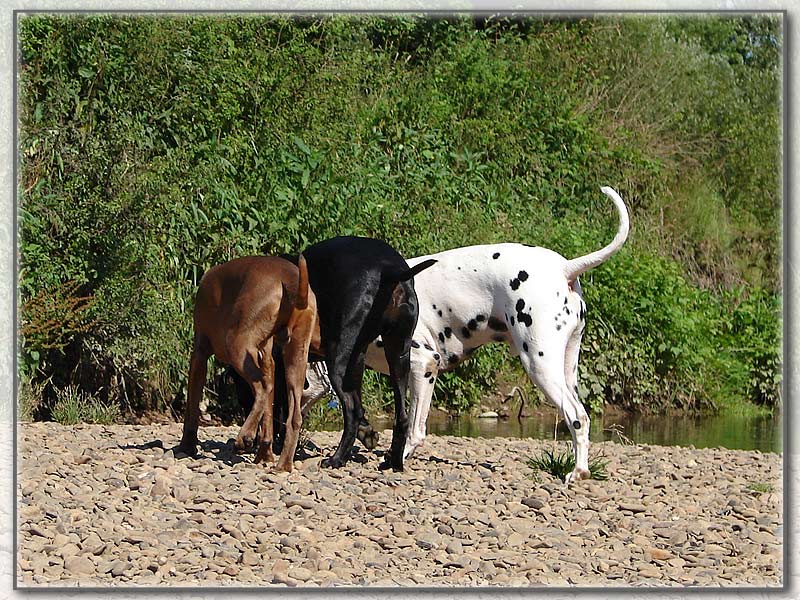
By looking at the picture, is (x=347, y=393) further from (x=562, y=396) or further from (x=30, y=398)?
(x=30, y=398)

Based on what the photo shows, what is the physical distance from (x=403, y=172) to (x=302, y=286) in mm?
7118

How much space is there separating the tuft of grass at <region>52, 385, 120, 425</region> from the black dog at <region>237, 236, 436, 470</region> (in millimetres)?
3604

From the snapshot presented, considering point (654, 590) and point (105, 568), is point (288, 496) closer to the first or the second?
point (105, 568)

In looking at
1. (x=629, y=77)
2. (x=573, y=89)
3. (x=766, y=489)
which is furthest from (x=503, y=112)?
(x=766, y=489)

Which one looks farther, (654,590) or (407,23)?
(407,23)

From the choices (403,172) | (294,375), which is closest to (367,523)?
(294,375)

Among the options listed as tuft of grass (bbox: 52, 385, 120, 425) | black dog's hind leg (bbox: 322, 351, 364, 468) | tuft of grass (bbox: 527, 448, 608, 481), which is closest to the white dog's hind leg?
tuft of grass (bbox: 527, 448, 608, 481)

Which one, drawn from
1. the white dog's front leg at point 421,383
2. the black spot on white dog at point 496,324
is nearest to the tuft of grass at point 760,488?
the black spot on white dog at point 496,324

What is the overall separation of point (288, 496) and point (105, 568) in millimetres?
1370

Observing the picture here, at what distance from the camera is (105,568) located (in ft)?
18.7

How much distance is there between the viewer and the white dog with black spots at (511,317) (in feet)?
25.9

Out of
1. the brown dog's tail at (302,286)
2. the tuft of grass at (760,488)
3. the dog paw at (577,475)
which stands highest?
the brown dog's tail at (302,286)

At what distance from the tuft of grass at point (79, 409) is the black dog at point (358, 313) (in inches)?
142

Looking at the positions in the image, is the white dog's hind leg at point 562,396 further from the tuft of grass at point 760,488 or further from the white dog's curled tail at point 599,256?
the tuft of grass at point 760,488
